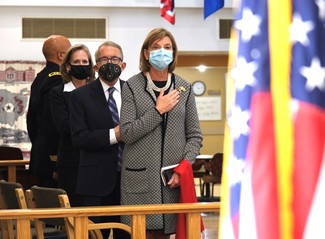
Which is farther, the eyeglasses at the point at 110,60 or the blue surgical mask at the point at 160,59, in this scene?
the eyeglasses at the point at 110,60

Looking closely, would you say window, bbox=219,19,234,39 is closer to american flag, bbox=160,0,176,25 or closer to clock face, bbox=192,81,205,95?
american flag, bbox=160,0,176,25

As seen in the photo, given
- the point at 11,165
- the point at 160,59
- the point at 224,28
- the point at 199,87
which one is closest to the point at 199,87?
the point at 199,87

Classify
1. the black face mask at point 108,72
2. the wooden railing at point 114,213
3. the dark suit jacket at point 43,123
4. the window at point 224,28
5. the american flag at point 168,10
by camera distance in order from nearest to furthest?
the wooden railing at point 114,213
the black face mask at point 108,72
the dark suit jacket at point 43,123
the american flag at point 168,10
the window at point 224,28

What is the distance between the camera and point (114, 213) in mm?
3672

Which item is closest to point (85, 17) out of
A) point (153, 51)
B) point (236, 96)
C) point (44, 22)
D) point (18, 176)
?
point (44, 22)

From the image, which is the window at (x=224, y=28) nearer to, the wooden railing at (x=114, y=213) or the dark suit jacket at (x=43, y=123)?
the dark suit jacket at (x=43, y=123)

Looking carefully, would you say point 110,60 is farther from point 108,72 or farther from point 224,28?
point 224,28

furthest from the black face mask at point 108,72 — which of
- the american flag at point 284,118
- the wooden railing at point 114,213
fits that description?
the american flag at point 284,118

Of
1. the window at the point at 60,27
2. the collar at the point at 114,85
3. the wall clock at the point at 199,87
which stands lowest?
the collar at the point at 114,85

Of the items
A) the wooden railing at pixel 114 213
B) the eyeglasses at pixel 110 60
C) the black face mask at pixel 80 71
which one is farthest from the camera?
the black face mask at pixel 80 71

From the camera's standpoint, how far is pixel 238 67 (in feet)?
5.39

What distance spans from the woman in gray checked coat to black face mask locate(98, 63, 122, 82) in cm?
46

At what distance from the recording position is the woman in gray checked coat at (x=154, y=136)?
13.6 feet

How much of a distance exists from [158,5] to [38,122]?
25.7 ft
